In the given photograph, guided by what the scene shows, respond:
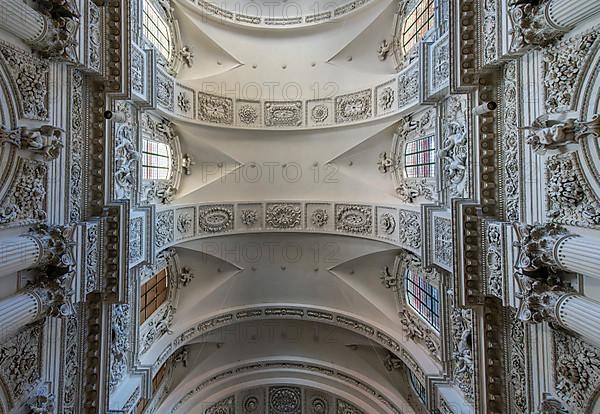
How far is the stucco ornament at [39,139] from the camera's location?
5996mm

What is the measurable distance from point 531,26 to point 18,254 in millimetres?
10005

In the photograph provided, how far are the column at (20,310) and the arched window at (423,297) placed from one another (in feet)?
33.5

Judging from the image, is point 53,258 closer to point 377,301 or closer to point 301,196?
point 301,196

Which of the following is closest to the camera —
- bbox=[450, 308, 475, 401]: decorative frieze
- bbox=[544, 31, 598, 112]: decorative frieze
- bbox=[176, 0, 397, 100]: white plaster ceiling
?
bbox=[544, 31, 598, 112]: decorative frieze

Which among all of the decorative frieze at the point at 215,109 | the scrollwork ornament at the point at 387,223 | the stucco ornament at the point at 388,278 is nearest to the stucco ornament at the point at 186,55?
the decorative frieze at the point at 215,109

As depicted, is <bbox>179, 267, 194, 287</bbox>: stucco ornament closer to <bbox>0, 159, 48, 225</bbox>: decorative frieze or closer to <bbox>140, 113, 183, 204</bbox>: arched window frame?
<bbox>140, 113, 183, 204</bbox>: arched window frame

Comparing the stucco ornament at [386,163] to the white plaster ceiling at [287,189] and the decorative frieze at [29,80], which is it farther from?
the decorative frieze at [29,80]

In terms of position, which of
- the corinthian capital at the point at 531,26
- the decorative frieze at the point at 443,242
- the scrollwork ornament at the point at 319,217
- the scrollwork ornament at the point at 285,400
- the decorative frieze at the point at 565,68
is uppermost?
the corinthian capital at the point at 531,26

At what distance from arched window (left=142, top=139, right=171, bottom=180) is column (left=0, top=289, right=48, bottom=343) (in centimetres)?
539

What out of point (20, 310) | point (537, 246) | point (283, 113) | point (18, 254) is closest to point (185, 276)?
point (20, 310)

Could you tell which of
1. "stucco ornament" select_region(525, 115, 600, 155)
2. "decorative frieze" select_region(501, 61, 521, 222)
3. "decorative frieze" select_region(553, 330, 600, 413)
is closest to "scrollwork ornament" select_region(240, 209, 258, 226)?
"decorative frieze" select_region(501, 61, 521, 222)

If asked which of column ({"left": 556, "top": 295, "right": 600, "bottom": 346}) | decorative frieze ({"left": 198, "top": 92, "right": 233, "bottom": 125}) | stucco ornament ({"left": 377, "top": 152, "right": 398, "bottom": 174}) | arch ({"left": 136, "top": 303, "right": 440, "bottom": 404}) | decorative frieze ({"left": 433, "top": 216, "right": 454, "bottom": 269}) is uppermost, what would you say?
decorative frieze ({"left": 198, "top": 92, "right": 233, "bottom": 125})

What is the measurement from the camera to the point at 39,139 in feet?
21.0

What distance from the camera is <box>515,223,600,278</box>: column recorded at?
530 centimetres
